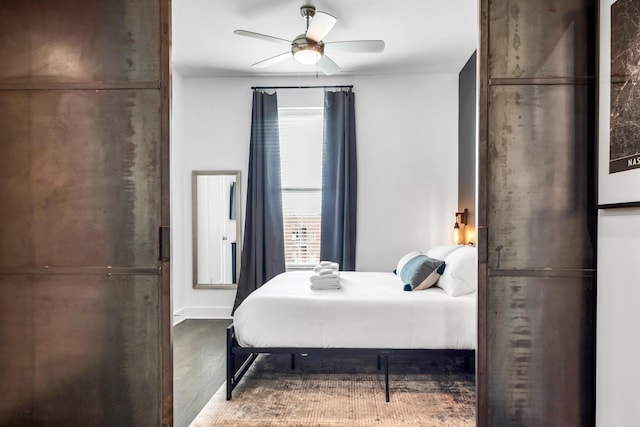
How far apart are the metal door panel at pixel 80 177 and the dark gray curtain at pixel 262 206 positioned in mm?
3030

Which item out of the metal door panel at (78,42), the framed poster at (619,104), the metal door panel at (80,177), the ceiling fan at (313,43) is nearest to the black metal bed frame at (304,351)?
the metal door panel at (80,177)

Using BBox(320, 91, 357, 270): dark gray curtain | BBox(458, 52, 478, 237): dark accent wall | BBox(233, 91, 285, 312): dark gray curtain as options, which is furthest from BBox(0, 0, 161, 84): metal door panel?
BBox(458, 52, 478, 237): dark accent wall

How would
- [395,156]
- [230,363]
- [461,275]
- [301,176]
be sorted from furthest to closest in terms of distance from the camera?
[301,176] < [395,156] < [461,275] < [230,363]

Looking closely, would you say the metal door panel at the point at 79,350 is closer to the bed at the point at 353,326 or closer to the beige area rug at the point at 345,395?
the beige area rug at the point at 345,395

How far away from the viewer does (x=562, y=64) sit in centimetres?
179

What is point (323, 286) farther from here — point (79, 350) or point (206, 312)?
point (206, 312)

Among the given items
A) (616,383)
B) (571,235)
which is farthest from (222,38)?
(616,383)

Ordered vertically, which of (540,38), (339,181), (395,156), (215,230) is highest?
(540,38)

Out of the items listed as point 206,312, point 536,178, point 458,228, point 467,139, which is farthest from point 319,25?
point 206,312

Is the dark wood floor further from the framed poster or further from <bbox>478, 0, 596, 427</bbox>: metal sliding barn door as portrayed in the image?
the framed poster

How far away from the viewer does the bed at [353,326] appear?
2.78 metres

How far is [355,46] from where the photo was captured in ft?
11.3

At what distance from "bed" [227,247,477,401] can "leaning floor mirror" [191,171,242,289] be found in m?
2.28

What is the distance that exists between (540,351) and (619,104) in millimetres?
1081
